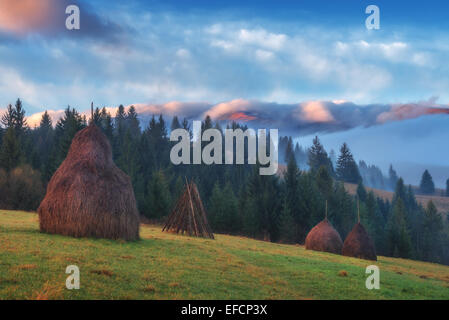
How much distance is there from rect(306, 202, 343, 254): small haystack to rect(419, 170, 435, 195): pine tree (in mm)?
125028

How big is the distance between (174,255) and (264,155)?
41404 mm

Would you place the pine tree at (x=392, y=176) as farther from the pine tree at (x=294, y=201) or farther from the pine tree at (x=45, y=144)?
the pine tree at (x=45, y=144)

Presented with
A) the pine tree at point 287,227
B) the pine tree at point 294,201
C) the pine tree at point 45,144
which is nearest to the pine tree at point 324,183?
the pine tree at point 294,201

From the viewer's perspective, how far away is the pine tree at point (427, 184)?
13225 centimetres

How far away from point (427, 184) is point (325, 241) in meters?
127

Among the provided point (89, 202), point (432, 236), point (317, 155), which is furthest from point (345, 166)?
point (89, 202)

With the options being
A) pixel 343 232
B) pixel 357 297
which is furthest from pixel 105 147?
pixel 343 232

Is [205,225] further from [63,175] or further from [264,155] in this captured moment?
[264,155]

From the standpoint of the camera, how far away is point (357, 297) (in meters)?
9.55

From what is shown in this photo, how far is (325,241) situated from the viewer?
26.2m

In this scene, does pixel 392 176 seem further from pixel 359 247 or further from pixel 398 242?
pixel 359 247

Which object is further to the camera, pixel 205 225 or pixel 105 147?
pixel 205 225

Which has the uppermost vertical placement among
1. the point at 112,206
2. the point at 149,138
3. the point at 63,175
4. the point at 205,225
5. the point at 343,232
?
the point at 149,138

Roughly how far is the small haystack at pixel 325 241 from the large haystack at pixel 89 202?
15.4 meters
